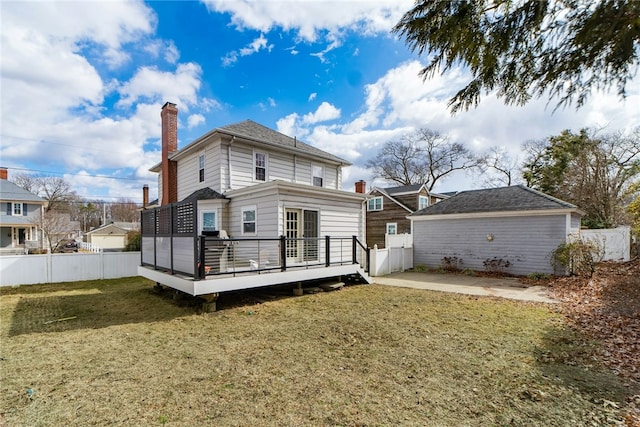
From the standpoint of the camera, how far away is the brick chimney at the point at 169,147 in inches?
527

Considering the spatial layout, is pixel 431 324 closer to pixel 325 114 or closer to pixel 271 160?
pixel 271 160

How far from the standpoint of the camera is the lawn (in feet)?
9.55

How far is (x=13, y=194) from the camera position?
2577cm

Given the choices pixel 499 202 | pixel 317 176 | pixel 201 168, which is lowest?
pixel 499 202

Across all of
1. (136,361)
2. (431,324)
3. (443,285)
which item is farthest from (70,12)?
(443,285)

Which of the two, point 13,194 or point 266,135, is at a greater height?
point 266,135

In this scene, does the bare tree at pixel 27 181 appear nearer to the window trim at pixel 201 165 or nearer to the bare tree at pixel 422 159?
the window trim at pixel 201 165

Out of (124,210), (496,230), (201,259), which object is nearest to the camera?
(201,259)

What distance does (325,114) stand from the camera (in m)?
16.5

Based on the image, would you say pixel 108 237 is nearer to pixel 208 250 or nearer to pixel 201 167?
pixel 201 167

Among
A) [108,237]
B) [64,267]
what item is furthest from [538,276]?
[108,237]

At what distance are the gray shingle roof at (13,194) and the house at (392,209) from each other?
3049 cm

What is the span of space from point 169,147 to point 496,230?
51.2ft

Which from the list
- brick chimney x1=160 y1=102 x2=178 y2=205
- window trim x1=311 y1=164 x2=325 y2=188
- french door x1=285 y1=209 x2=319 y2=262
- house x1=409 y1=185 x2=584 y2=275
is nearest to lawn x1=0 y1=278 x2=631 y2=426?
french door x1=285 y1=209 x2=319 y2=262
